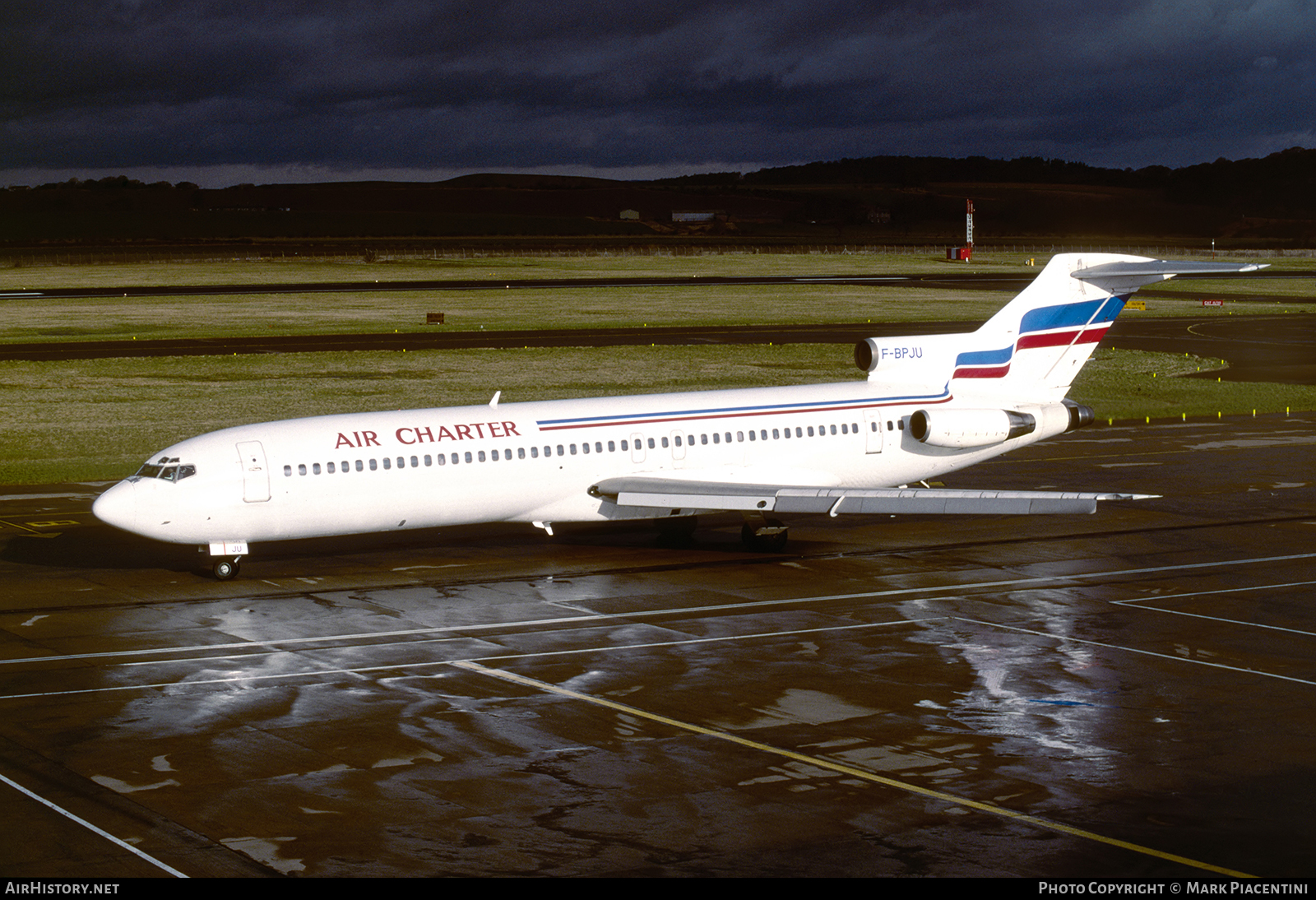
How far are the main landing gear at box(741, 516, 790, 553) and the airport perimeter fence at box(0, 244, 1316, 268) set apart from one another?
132501 mm

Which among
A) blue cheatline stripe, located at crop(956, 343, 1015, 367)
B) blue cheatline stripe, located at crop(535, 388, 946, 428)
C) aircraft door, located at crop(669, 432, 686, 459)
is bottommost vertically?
aircraft door, located at crop(669, 432, 686, 459)

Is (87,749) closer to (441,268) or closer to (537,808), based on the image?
(537,808)

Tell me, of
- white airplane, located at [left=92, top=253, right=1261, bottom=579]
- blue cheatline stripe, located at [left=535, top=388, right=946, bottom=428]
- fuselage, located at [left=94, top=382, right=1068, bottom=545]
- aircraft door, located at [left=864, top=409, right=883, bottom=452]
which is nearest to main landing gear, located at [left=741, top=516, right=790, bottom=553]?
white airplane, located at [left=92, top=253, right=1261, bottom=579]

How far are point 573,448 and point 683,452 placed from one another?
8.95 feet

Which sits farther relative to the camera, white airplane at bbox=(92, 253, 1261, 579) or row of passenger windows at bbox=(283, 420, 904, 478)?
row of passenger windows at bbox=(283, 420, 904, 478)

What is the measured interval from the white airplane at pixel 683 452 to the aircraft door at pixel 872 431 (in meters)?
0.04

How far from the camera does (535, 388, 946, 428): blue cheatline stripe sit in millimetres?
32750

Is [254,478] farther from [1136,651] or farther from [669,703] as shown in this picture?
[1136,651]

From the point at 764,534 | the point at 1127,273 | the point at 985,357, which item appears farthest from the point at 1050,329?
the point at 764,534

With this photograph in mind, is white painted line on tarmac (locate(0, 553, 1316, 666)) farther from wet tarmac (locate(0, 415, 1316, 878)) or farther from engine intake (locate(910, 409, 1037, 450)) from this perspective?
engine intake (locate(910, 409, 1037, 450))

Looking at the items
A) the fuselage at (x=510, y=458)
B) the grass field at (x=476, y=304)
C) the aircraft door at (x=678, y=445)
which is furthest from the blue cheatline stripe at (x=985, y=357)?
the grass field at (x=476, y=304)

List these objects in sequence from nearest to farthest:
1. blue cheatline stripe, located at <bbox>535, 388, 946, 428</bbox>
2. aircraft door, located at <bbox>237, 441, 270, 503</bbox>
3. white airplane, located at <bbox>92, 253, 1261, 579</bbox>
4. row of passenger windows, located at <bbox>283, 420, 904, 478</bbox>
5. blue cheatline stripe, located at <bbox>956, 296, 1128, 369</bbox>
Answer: aircraft door, located at <bbox>237, 441, 270, 503</bbox> → white airplane, located at <bbox>92, 253, 1261, 579</bbox> → row of passenger windows, located at <bbox>283, 420, 904, 478</bbox> → blue cheatline stripe, located at <bbox>535, 388, 946, 428</bbox> → blue cheatline stripe, located at <bbox>956, 296, 1128, 369</bbox>

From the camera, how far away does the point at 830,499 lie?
31531 mm

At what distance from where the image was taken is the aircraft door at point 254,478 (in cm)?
2955
